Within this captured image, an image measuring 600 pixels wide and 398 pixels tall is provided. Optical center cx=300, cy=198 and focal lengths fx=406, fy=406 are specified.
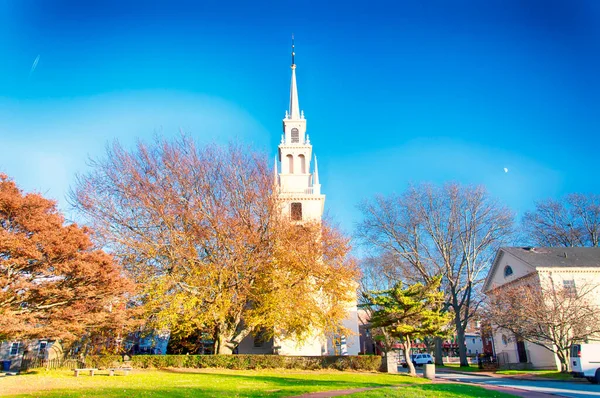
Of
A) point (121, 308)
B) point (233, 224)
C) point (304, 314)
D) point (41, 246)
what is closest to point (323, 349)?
point (304, 314)

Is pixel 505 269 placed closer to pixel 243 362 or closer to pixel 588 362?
pixel 588 362

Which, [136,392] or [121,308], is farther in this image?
[121,308]

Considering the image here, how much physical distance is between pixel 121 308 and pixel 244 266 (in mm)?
7400

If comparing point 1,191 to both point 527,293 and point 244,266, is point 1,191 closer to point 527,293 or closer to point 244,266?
point 244,266

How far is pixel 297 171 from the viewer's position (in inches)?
1511

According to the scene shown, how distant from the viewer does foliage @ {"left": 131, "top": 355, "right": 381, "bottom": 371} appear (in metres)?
24.7

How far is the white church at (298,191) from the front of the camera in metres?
32.5

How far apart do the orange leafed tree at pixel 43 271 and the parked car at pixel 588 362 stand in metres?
23.1

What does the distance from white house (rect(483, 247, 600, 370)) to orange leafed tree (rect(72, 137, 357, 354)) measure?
15.0 m

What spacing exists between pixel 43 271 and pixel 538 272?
1278 inches

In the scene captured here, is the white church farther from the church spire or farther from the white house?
the white house

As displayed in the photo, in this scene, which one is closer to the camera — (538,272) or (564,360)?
(564,360)

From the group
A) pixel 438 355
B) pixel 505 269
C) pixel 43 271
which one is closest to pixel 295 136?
pixel 505 269

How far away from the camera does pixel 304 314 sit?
82.8 feet
